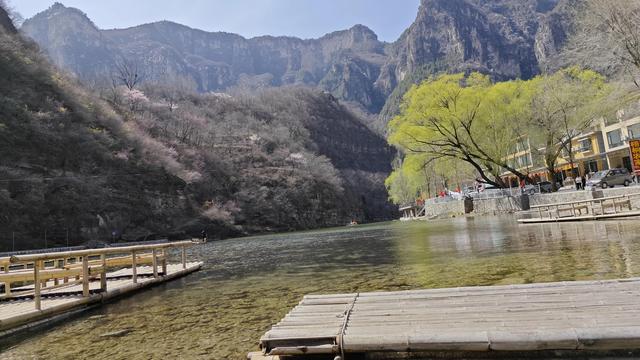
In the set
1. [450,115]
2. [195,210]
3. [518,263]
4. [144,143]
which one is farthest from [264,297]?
[144,143]

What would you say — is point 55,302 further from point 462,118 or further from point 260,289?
point 462,118

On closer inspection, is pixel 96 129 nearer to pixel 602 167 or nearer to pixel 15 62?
pixel 15 62

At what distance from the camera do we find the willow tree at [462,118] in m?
34.9

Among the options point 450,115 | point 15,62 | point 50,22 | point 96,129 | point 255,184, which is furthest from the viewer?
point 50,22

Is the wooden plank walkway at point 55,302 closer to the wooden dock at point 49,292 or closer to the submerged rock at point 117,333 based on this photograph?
the wooden dock at point 49,292

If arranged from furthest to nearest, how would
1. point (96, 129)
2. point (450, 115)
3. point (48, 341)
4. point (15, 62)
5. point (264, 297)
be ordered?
point (96, 129)
point (15, 62)
point (450, 115)
point (264, 297)
point (48, 341)

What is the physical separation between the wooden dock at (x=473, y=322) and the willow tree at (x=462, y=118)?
3177 centimetres

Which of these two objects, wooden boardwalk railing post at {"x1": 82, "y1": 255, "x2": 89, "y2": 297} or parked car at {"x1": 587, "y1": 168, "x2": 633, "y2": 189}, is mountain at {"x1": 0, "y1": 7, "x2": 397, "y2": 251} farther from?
parked car at {"x1": 587, "y1": 168, "x2": 633, "y2": 189}

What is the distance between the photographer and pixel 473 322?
430 cm

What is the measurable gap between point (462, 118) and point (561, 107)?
8030 mm

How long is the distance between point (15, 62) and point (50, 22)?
593 feet

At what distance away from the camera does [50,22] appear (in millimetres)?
191750

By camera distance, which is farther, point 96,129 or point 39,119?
point 96,129

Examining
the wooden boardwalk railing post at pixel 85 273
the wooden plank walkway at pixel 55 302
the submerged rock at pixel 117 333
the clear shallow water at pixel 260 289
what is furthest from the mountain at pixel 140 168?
the submerged rock at pixel 117 333
